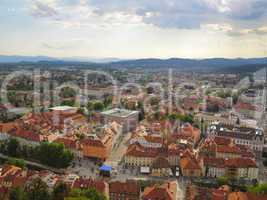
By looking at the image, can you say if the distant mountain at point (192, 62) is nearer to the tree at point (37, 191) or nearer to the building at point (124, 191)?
the building at point (124, 191)

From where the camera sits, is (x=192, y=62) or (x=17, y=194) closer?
(x=17, y=194)

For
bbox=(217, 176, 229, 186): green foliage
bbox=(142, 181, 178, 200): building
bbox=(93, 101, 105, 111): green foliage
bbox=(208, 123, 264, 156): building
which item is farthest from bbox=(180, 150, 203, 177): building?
bbox=(93, 101, 105, 111): green foliage

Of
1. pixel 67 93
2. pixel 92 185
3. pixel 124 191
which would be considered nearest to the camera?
pixel 92 185

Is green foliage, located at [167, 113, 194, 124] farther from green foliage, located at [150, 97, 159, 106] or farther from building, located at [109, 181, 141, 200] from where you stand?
building, located at [109, 181, 141, 200]

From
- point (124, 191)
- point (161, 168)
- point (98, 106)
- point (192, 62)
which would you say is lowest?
point (161, 168)

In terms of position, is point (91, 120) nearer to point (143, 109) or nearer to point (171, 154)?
point (143, 109)

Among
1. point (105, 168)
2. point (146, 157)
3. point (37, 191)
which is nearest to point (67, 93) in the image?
point (146, 157)

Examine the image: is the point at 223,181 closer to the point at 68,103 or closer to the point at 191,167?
the point at 191,167
